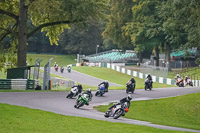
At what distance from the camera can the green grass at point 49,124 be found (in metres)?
14.0

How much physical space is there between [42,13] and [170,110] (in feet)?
60.2

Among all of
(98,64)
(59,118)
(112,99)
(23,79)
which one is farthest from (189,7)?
(98,64)

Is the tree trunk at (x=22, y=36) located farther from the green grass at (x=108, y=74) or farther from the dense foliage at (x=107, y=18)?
the green grass at (x=108, y=74)

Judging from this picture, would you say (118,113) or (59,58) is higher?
(59,58)

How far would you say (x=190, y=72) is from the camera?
200 ft

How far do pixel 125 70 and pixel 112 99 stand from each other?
119ft

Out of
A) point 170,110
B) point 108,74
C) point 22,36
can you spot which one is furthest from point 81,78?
point 170,110

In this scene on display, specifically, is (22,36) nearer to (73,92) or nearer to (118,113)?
(73,92)

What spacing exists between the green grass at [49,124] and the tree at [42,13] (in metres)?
19.3

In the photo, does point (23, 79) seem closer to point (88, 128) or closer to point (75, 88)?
point (75, 88)

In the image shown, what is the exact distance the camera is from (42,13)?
3991 cm

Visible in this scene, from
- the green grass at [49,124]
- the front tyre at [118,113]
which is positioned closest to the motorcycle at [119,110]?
the front tyre at [118,113]

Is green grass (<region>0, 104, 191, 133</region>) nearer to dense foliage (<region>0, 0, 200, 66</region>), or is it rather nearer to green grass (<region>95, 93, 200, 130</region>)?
green grass (<region>95, 93, 200, 130</region>)

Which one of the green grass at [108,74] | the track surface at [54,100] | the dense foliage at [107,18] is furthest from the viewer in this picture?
the green grass at [108,74]
